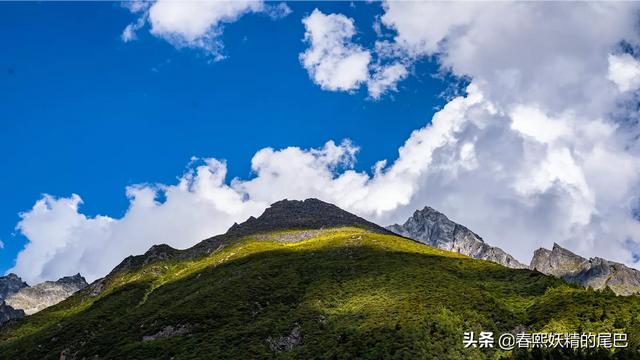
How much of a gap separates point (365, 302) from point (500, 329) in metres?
32.6

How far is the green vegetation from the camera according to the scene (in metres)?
101

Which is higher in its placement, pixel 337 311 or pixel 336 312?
pixel 337 311

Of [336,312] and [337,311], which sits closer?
[336,312]

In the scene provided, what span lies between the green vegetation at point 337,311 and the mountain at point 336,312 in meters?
0.32

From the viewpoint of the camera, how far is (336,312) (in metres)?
126

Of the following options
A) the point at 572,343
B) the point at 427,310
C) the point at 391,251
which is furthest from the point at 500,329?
the point at 391,251

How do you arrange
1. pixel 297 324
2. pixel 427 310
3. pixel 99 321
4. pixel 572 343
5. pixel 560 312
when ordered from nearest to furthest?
pixel 572 343 → pixel 560 312 → pixel 427 310 → pixel 297 324 → pixel 99 321

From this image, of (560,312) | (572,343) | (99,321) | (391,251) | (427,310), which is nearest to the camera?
(572,343)

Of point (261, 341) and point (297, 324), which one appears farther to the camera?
point (297, 324)

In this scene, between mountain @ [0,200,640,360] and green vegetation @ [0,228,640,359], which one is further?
green vegetation @ [0,228,640,359]

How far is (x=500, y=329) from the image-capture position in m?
106

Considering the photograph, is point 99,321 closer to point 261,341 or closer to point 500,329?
point 261,341

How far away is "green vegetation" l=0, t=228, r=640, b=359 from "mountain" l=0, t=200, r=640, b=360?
1.06 feet

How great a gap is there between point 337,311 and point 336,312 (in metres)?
0.62
